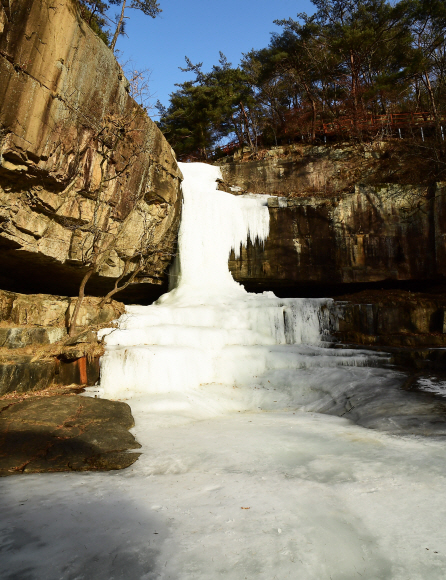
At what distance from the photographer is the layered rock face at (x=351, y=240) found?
12.0 metres

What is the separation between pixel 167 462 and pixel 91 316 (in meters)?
5.46

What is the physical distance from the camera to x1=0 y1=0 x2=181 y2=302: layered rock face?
6305 millimetres

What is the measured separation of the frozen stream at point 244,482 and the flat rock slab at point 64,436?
0.91 feet

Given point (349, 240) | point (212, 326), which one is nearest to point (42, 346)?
point (212, 326)

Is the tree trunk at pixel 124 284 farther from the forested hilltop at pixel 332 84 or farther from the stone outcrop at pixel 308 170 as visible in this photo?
the forested hilltop at pixel 332 84

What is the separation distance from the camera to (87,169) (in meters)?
8.28

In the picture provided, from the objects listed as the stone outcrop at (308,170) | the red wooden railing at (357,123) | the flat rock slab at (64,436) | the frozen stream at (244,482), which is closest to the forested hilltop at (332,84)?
the red wooden railing at (357,123)

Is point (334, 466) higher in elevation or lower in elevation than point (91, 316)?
lower

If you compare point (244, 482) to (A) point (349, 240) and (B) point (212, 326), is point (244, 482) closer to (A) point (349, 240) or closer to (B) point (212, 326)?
(B) point (212, 326)

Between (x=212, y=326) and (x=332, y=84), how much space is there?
19.3m

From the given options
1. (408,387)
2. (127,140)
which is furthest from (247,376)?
(127,140)

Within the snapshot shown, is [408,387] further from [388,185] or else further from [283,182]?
[283,182]

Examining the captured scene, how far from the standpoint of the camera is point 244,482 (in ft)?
10.4

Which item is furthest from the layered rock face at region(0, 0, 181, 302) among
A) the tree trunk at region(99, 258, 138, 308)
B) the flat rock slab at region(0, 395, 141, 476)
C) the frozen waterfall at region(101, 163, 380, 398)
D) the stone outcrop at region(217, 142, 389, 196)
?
the stone outcrop at region(217, 142, 389, 196)
